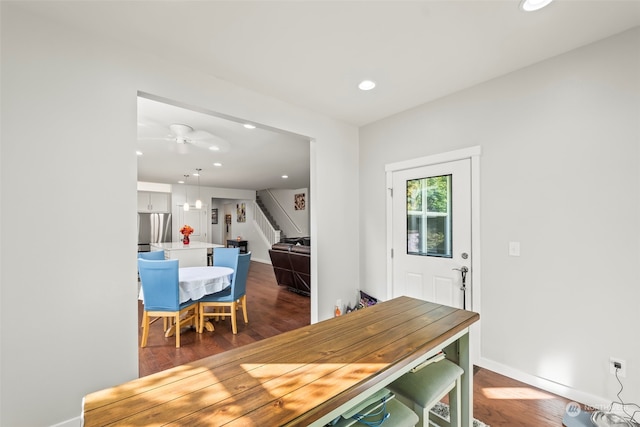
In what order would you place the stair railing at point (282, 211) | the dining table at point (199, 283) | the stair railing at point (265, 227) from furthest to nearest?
the stair railing at point (282, 211) < the stair railing at point (265, 227) < the dining table at point (199, 283)

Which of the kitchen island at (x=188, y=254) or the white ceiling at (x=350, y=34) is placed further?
the kitchen island at (x=188, y=254)

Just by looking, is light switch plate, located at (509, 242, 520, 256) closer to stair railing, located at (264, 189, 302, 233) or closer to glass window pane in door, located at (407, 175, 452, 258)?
glass window pane in door, located at (407, 175, 452, 258)

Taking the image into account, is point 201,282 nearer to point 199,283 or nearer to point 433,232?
point 199,283

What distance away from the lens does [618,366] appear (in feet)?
6.19

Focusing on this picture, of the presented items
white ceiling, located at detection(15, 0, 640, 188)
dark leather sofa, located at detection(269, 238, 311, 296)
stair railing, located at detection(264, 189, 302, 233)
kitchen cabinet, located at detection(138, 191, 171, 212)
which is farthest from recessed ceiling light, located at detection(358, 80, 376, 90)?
kitchen cabinet, located at detection(138, 191, 171, 212)

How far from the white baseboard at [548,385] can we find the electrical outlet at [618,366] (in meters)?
0.21

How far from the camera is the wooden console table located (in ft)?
2.46

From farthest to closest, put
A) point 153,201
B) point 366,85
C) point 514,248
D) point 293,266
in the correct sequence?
point 153,201, point 293,266, point 366,85, point 514,248

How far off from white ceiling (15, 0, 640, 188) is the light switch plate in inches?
58.7

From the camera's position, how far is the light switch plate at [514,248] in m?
2.35

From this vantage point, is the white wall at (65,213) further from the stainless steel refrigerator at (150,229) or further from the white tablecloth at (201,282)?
the stainless steel refrigerator at (150,229)

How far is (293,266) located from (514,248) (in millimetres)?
3594

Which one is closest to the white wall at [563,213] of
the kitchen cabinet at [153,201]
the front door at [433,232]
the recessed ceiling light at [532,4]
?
the front door at [433,232]

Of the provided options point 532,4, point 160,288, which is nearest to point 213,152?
point 160,288
